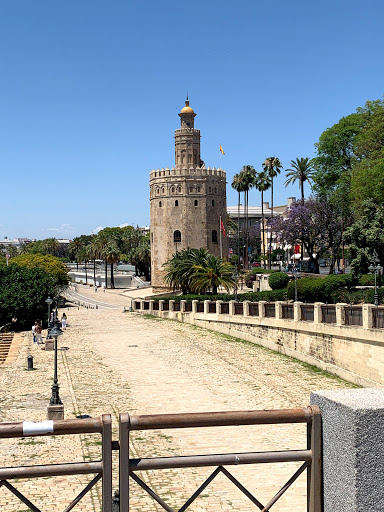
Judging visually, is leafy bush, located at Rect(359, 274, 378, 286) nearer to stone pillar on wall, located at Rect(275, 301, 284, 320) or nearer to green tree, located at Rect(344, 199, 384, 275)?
green tree, located at Rect(344, 199, 384, 275)

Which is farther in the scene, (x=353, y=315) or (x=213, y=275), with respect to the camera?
(x=213, y=275)

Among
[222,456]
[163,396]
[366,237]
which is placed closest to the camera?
[222,456]

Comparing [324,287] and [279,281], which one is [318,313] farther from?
[279,281]

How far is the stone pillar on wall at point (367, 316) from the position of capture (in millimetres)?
22969

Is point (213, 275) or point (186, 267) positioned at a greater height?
point (186, 267)

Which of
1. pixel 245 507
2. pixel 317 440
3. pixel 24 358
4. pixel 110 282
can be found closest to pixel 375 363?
pixel 245 507

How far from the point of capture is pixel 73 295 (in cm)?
8250

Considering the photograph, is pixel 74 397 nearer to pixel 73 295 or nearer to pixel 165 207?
pixel 165 207

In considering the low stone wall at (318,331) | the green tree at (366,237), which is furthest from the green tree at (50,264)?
the green tree at (366,237)

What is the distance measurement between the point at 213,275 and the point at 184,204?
20.3m

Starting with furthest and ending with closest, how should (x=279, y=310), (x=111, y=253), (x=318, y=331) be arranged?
(x=111, y=253) < (x=279, y=310) < (x=318, y=331)

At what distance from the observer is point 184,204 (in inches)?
2586

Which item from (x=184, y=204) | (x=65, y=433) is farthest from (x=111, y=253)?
(x=65, y=433)

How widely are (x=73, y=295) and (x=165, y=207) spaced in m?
24.5
